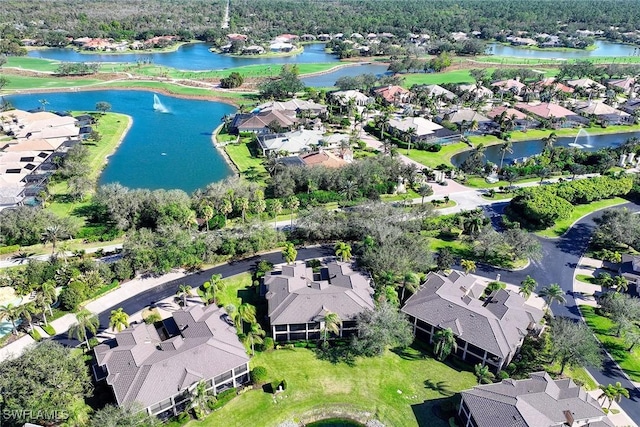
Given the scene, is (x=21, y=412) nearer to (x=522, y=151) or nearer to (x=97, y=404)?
(x=97, y=404)

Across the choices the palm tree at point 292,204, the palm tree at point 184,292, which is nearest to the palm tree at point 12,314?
the palm tree at point 184,292

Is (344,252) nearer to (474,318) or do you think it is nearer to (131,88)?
(474,318)

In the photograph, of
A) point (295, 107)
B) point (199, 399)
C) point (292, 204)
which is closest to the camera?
point (199, 399)

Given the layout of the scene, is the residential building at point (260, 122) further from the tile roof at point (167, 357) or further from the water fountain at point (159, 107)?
the tile roof at point (167, 357)

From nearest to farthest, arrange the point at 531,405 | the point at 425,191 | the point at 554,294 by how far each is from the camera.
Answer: the point at 531,405, the point at 554,294, the point at 425,191

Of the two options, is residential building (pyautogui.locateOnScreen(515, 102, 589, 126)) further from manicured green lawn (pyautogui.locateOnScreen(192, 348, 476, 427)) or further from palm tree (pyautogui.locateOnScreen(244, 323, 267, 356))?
palm tree (pyautogui.locateOnScreen(244, 323, 267, 356))

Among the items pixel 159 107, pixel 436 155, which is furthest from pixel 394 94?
pixel 159 107

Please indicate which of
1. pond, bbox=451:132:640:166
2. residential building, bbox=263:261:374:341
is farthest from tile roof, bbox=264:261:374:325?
pond, bbox=451:132:640:166
